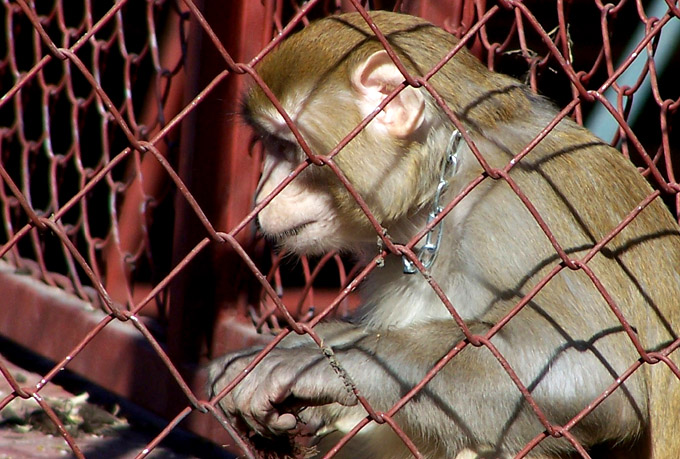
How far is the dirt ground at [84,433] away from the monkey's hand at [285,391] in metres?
1.24

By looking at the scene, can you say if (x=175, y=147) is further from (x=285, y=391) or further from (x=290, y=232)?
(x=285, y=391)

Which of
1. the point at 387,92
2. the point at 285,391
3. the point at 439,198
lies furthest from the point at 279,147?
the point at 285,391

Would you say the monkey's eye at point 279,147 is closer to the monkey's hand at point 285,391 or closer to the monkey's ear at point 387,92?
the monkey's ear at point 387,92

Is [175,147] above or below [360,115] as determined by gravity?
below

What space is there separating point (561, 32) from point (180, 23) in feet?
5.01

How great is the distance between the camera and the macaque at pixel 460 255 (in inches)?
92.0

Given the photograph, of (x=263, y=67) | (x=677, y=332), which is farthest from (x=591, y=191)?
(x=263, y=67)

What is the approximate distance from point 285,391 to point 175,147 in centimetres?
194

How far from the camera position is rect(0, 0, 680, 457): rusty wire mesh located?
197cm

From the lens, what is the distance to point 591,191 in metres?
2.60

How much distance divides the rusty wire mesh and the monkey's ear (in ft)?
1.27

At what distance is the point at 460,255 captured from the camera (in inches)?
98.7

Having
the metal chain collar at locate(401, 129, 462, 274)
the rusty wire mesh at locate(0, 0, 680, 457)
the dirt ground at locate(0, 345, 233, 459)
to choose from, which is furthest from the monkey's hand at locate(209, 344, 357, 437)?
the dirt ground at locate(0, 345, 233, 459)

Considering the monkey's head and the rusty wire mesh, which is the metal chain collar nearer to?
the monkey's head
